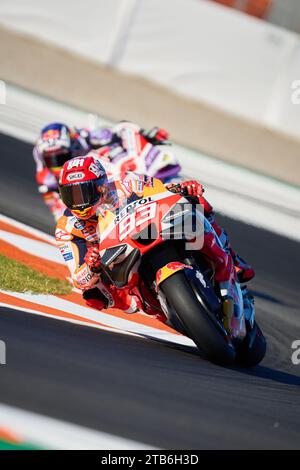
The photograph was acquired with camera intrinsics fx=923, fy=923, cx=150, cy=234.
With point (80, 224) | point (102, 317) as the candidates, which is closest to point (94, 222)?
point (80, 224)

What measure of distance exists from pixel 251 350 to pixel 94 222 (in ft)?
4.41

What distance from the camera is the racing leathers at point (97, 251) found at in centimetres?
572

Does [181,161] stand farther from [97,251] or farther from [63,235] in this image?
[97,251]

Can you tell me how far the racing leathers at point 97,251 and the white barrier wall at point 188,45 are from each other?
10.5 m

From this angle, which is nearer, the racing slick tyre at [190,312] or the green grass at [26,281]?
the racing slick tyre at [190,312]

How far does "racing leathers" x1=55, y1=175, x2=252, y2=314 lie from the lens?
5.72m

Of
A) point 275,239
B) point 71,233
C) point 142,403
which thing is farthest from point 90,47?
point 142,403

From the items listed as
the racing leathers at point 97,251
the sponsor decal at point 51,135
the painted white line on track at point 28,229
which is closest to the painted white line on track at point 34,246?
the painted white line on track at point 28,229

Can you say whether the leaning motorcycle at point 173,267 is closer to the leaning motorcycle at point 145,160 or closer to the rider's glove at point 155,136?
the leaning motorcycle at point 145,160

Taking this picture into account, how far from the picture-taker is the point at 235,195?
13.2 metres

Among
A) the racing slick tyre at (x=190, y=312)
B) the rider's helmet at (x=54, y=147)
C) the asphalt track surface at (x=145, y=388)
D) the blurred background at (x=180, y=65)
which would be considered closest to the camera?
the asphalt track surface at (x=145, y=388)

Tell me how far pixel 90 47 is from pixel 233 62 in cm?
310

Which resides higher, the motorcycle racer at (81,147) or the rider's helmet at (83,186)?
the rider's helmet at (83,186)
